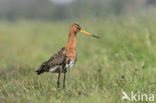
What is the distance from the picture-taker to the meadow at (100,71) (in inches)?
203

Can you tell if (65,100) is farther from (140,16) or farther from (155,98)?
(140,16)

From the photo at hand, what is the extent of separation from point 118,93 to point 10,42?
12.7 m

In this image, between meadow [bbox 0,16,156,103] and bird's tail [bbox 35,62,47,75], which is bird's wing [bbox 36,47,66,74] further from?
meadow [bbox 0,16,156,103]

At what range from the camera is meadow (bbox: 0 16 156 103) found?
5.17 metres

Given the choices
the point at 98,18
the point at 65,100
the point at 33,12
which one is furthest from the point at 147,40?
the point at 33,12

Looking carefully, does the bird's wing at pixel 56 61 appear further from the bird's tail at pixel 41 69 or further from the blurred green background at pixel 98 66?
the blurred green background at pixel 98 66

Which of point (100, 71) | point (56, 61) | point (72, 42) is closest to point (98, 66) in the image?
point (100, 71)

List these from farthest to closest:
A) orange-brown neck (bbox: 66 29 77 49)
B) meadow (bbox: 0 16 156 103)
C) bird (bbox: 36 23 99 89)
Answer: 1. orange-brown neck (bbox: 66 29 77 49)
2. bird (bbox: 36 23 99 89)
3. meadow (bbox: 0 16 156 103)

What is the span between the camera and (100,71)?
785 cm

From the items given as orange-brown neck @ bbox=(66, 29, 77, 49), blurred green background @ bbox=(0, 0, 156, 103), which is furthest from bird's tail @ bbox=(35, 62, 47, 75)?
orange-brown neck @ bbox=(66, 29, 77, 49)

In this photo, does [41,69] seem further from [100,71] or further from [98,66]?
[98,66]

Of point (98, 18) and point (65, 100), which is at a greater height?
point (98, 18)

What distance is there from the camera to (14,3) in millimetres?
53562

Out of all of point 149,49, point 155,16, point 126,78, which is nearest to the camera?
point 126,78
